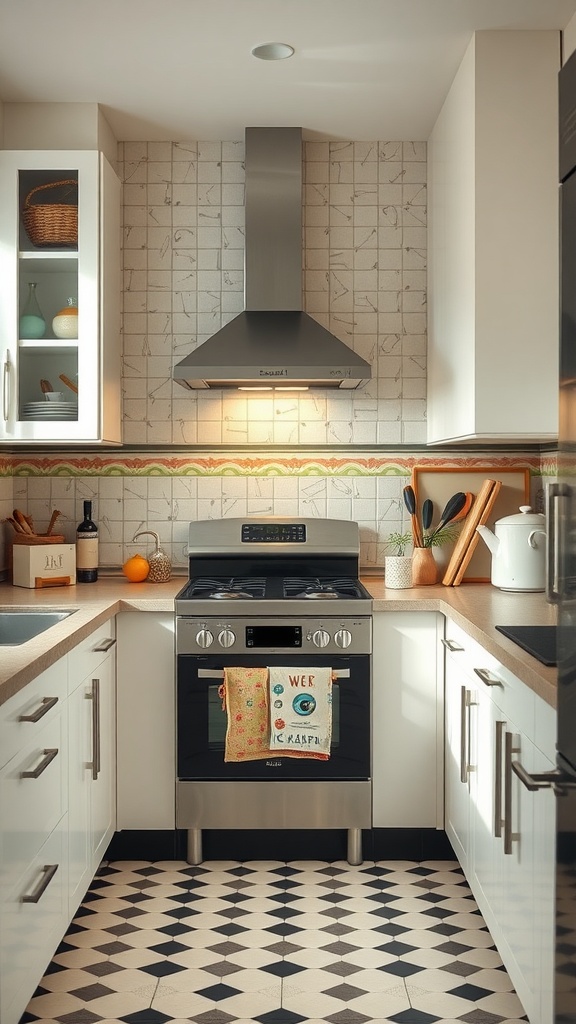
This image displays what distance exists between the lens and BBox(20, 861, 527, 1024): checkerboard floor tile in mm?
2412

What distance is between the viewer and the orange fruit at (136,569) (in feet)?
12.2

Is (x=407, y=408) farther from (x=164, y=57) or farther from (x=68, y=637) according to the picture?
(x=68, y=637)

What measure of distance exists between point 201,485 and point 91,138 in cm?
131

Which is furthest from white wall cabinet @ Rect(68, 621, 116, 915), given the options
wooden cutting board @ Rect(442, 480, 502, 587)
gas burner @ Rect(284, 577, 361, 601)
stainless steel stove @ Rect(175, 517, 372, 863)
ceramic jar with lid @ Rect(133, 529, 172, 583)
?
wooden cutting board @ Rect(442, 480, 502, 587)

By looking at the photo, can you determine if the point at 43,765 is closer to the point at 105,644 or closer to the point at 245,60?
the point at 105,644

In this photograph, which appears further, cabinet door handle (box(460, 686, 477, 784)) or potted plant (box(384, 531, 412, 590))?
potted plant (box(384, 531, 412, 590))

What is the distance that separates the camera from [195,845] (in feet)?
11.0

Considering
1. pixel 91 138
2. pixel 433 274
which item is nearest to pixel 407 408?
pixel 433 274

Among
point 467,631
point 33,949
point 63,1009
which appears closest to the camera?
point 33,949

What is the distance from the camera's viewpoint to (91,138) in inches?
138

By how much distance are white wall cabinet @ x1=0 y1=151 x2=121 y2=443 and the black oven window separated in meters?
0.96

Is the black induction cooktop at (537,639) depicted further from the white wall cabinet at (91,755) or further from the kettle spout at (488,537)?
the white wall cabinet at (91,755)

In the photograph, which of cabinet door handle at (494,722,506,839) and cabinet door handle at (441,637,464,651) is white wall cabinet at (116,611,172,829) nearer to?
cabinet door handle at (441,637,464,651)

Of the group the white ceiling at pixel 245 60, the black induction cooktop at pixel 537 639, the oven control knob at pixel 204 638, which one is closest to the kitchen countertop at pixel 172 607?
the black induction cooktop at pixel 537 639
